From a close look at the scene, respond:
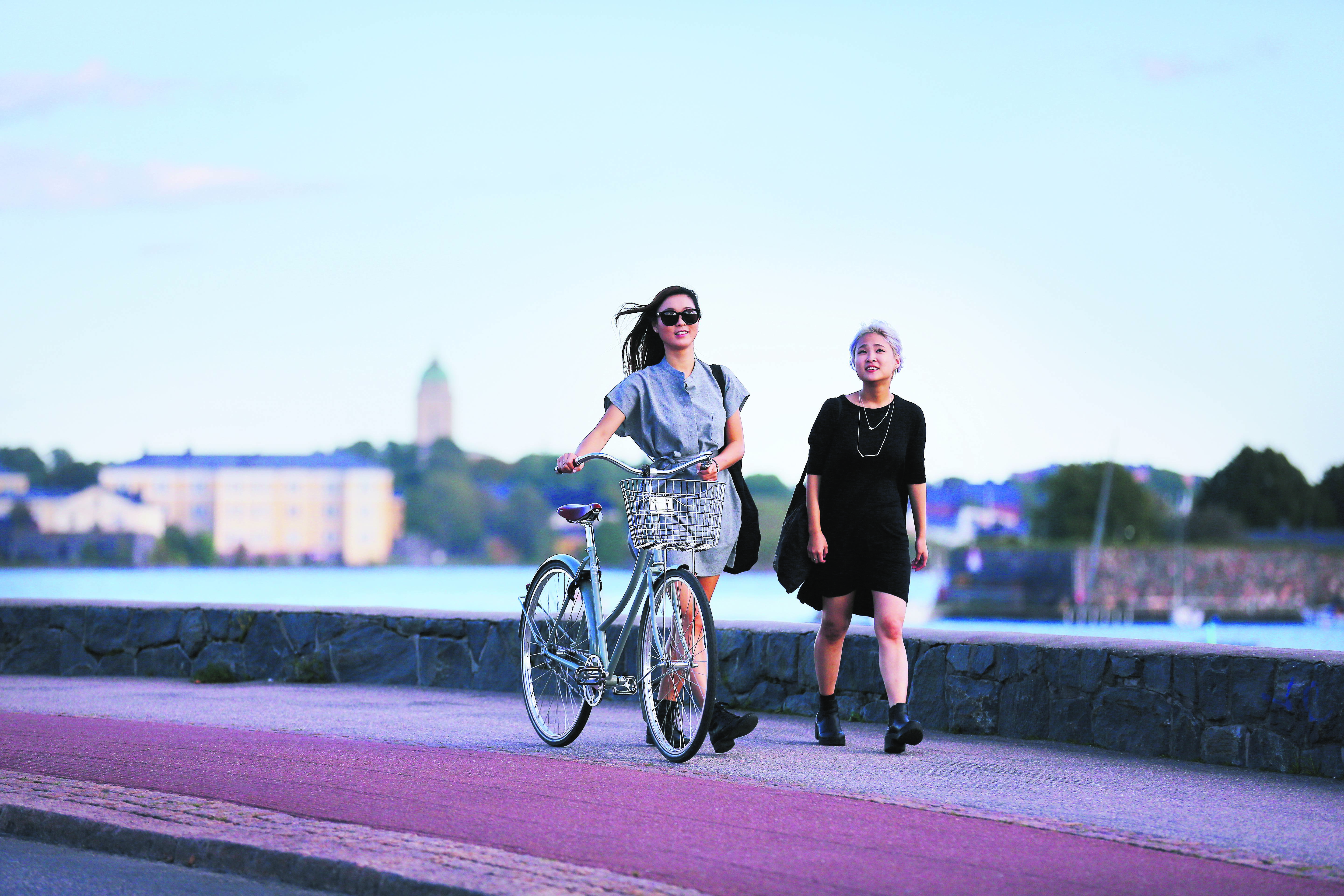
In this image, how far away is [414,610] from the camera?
1051cm

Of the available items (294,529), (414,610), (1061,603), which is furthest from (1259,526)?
(414,610)

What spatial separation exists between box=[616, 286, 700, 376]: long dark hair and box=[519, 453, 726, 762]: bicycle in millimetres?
486

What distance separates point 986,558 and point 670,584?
10446 centimetres

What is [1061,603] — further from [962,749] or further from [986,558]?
[962,749]

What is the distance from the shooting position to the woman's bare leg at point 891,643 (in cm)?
670

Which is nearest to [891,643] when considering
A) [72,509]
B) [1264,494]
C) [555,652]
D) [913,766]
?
[913,766]

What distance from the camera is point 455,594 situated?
106812 mm

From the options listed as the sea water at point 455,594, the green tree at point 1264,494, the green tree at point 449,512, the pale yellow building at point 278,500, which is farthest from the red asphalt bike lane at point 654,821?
the pale yellow building at point 278,500

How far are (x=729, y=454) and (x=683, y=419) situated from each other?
0.83 ft

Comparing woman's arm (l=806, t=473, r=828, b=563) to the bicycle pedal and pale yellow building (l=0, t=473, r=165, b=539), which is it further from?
pale yellow building (l=0, t=473, r=165, b=539)

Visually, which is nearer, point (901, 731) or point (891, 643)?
point (901, 731)

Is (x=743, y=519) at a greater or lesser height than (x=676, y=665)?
greater

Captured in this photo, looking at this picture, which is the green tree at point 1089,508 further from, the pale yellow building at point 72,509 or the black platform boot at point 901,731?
the black platform boot at point 901,731

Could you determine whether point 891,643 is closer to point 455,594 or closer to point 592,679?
point 592,679
